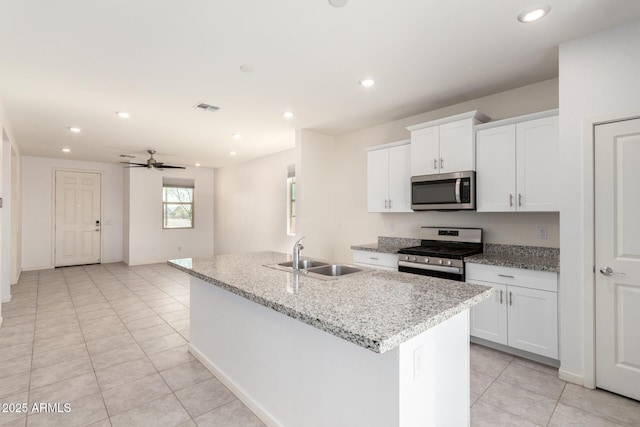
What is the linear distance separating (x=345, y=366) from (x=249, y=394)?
1067 mm

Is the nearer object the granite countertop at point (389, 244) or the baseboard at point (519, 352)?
the baseboard at point (519, 352)

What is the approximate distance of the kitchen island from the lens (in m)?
1.26

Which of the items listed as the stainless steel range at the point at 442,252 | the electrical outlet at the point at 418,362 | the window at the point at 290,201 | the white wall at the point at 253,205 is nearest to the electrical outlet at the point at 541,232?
the stainless steel range at the point at 442,252

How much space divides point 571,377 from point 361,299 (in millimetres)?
2110

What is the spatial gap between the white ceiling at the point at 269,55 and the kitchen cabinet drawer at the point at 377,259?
5.98ft

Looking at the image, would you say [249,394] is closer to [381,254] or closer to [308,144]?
[381,254]

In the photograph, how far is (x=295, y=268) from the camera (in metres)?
2.43

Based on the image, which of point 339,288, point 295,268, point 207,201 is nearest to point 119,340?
point 295,268

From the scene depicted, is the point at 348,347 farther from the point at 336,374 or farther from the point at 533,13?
the point at 533,13

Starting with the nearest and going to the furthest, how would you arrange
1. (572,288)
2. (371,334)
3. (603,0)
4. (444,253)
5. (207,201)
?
1. (371,334)
2. (603,0)
3. (572,288)
4. (444,253)
5. (207,201)

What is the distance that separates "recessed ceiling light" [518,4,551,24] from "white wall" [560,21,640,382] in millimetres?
556

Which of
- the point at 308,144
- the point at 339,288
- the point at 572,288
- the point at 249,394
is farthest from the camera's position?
the point at 308,144

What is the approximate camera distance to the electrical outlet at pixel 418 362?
52.4 inches

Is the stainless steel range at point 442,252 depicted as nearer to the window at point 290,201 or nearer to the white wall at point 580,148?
the white wall at point 580,148
